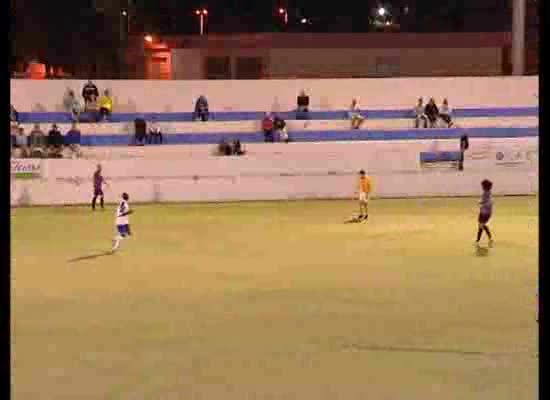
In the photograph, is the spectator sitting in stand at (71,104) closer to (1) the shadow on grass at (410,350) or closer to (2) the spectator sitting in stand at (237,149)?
(2) the spectator sitting in stand at (237,149)

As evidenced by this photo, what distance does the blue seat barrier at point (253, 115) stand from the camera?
3138 centimetres

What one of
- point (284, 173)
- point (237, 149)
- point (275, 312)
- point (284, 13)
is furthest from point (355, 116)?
point (275, 312)

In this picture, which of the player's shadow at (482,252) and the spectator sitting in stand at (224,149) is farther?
the spectator sitting in stand at (224,149)

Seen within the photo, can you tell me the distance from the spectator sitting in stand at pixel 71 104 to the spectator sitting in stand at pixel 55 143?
1871 millimetres

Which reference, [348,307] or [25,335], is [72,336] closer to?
[25,335]

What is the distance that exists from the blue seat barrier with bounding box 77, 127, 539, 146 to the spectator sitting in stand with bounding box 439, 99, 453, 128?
408 millimetres

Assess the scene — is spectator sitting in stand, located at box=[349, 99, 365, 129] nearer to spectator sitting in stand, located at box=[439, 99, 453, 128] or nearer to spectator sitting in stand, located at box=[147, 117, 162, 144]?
spectator sitting in stand, located at box=[439, 99, 453, 128]

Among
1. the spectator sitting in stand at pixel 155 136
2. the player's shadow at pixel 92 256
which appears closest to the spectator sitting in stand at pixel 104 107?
the spectator sitting in stand at pixel 155 136

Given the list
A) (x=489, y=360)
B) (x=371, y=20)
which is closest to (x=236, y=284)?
(x=489, y=360)

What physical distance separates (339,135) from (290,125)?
1792mm

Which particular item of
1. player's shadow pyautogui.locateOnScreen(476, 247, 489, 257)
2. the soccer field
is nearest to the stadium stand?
the soccer field

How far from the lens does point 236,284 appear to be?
47.5 feet

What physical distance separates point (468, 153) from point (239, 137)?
7880 millimetres

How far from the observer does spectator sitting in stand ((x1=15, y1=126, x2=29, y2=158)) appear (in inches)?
1140
